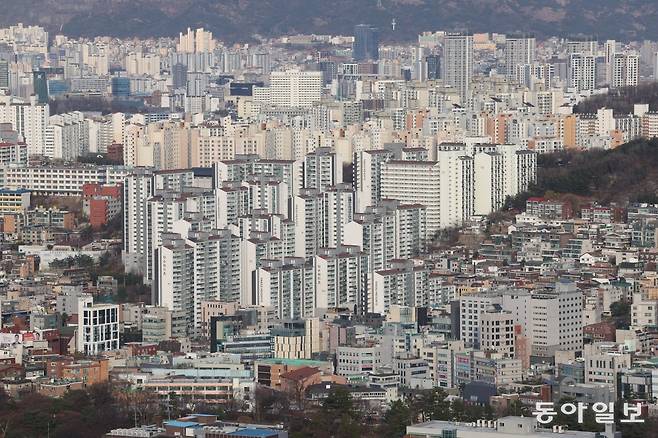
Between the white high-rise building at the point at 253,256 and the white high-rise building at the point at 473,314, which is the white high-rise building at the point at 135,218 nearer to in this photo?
the white high-rise building at the point at 253,256

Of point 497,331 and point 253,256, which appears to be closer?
point 497,331

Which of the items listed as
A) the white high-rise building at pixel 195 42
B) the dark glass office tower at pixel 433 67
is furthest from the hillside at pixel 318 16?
the dark glass office tower at pixel 433 67

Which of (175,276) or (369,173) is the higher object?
(369,173)

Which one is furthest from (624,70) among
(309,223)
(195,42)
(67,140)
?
(309,223)

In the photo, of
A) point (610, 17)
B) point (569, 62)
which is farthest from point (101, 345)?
point (610, 17)

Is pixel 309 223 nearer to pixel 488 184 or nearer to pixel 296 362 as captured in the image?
pixel 488 184

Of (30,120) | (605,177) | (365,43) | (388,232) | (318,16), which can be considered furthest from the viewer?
(318,16)

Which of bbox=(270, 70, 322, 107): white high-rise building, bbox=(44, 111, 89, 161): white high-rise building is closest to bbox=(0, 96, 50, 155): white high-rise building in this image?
bbox=(44, 111, 89, 161): white high-rise building

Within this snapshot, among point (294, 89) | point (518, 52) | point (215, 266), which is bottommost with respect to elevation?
point (215, 266)

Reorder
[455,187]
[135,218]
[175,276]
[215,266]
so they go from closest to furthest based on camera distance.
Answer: [175,276] → [215,266] → [135,218] → [455,187]

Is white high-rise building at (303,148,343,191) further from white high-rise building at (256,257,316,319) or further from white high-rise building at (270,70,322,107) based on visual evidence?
white high-rise building at (270,70,322,107)
